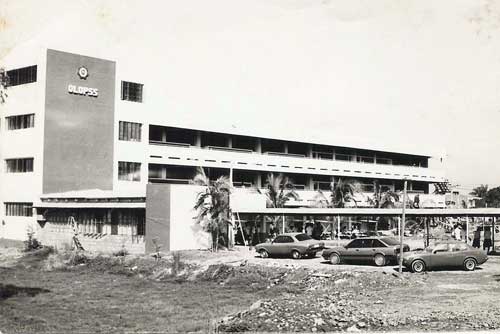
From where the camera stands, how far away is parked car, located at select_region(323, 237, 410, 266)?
27.8 metres

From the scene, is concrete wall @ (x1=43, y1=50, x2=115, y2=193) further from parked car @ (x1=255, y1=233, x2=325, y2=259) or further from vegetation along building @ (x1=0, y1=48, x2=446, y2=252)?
parked car @ (x1=255, y1=233, x2=325, y2=259)

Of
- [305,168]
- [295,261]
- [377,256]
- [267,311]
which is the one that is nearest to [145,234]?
[295,261]

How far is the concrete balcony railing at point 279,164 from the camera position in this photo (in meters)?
53.8

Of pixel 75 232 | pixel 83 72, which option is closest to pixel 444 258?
pixel 75 232

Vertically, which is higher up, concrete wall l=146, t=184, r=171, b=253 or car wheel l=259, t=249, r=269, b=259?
concrete wall l=146, t=184, r=171, b=253

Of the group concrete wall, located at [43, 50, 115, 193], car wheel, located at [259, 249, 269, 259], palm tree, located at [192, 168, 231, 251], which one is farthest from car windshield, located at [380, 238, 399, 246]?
concrete wall, located at [43, 50, 115, 193]

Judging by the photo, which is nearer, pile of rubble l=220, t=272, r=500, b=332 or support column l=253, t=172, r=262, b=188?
pile of rubble l=220, t=272, r=500, b=332

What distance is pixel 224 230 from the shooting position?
119 ft

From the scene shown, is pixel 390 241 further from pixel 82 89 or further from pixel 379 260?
pixel 82 89

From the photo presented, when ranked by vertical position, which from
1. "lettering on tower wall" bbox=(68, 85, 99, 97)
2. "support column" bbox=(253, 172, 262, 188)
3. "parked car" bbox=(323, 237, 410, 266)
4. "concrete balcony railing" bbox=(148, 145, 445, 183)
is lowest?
"parked car" bbox=(323, 237, 410, 266)

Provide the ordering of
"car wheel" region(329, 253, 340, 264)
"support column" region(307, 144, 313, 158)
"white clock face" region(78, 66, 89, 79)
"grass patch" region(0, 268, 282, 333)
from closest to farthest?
"grass patch" region(0, 268, 282, 333)
"car wheel" region(329, 253, 340, 264)
"white clock face" region(78, 66, 89, 79)
"support column" region(307, 144, 313, 158)

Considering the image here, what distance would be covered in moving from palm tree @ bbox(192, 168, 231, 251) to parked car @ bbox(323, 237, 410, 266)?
27.3ft

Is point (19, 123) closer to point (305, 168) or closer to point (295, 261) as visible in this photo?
point (295, 261)

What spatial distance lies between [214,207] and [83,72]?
18.0 meters
